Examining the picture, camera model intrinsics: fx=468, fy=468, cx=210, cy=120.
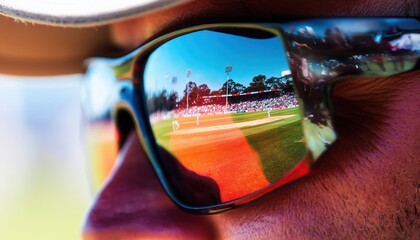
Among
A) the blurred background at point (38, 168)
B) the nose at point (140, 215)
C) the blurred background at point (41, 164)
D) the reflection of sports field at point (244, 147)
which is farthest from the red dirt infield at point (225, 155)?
the blurred background at point (38, 168)

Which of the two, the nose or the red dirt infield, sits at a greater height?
the red dirt infield

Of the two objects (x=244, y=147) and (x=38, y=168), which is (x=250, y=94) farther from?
(x=38, y=168)

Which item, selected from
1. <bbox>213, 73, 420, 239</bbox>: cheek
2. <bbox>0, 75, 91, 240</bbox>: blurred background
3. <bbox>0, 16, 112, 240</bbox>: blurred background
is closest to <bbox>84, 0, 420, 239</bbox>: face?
<bbox>213, 73, 420, 239</bbox>: cheek

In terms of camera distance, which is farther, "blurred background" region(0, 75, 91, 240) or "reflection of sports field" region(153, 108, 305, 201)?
"blurred background" region(0, 75, 91, 240)

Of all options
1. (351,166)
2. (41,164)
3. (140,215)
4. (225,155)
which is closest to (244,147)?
(225,155)

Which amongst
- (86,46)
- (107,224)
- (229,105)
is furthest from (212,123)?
(86,46)

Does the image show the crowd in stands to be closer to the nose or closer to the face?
the face

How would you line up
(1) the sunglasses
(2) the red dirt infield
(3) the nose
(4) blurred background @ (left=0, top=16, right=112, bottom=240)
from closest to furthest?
(1) the sunglasses, (2) the red dirt infield, (3) the nose, (4) blurred background @ (left=0, top=16, right=112, bottom=240)

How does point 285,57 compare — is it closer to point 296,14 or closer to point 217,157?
point 296,14
